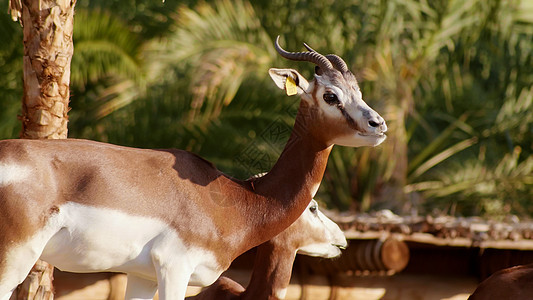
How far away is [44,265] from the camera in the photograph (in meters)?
4.59

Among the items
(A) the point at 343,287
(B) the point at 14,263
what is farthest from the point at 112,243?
(A) the point at 343,287

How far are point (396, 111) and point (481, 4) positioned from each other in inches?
97.8

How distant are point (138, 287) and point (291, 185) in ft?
3.05

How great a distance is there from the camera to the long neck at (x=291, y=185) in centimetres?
378

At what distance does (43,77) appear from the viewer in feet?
14.7

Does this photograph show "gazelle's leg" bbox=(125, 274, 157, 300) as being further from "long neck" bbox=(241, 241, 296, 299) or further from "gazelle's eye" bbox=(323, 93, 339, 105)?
"gazelle's eye" bbox=(323, 93, 339, 105)

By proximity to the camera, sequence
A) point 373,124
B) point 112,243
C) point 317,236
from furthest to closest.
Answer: point 317,236, point 373,124, point 112,243

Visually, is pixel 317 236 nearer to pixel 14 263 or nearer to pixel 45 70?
pixel 45 70

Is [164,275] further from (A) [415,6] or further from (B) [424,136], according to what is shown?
(B) [424,136]

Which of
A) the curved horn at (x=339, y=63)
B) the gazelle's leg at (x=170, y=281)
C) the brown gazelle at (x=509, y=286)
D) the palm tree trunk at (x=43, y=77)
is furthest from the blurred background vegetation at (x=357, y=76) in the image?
the gazelle's leg at (x=170, y=281)

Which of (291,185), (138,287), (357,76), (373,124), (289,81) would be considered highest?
(289,81)

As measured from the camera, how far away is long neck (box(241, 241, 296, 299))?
4.65m

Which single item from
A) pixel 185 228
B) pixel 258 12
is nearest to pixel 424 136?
pixel 258 12

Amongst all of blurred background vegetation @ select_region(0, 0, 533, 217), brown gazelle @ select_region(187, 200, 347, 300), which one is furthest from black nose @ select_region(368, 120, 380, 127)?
blurred background vegetation @ select_region(0, 0, 533, 217)
